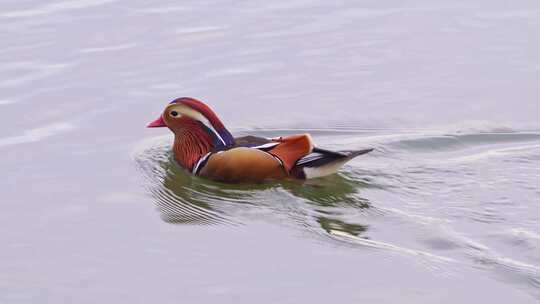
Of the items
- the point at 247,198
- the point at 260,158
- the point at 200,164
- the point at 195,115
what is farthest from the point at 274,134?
the point at 247,198

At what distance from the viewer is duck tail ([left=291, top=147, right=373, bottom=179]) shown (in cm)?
1127

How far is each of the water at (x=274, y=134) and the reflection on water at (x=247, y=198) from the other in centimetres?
3

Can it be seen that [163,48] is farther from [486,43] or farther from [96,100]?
[486,43]

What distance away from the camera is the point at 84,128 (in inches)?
505

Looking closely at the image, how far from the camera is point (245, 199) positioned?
11.0 metres

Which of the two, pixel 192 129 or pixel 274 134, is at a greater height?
pixel 192 129

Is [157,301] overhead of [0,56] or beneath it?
beneath

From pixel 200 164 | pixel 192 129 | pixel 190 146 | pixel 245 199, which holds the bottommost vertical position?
pixel 245 199

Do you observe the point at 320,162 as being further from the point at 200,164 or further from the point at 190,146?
the point at 190,146

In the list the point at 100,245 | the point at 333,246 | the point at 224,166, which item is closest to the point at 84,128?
the point at 224,166

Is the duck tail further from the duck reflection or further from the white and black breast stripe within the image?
the white and black breast stripe

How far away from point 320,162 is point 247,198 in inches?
31.0

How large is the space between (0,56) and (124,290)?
676 centimetres

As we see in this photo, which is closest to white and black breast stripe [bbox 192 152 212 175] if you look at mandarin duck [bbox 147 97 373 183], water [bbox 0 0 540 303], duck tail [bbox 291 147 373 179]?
mandarin duck [bbox 147 97 373 183]
